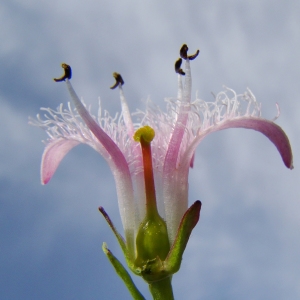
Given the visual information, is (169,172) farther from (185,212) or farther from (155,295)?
(155,295)

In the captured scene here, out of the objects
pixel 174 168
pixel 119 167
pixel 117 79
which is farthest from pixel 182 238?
pixel 117 79

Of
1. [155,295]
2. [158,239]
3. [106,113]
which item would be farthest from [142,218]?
[106,113]

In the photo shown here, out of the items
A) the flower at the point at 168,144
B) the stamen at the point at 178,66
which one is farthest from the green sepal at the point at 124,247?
the stamen at the point at 178,66

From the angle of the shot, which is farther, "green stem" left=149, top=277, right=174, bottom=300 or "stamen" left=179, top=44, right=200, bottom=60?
"stamen" left=179, top=44, right=200, bottom=60

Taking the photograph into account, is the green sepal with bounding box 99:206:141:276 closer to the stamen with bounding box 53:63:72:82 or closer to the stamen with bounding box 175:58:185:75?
the stamen with bounding box 53:63:72:82

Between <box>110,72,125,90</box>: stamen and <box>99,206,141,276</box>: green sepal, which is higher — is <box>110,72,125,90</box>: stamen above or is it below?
above

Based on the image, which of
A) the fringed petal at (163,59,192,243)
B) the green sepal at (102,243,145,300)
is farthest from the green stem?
the fringed petal at (163,59,192,243)
